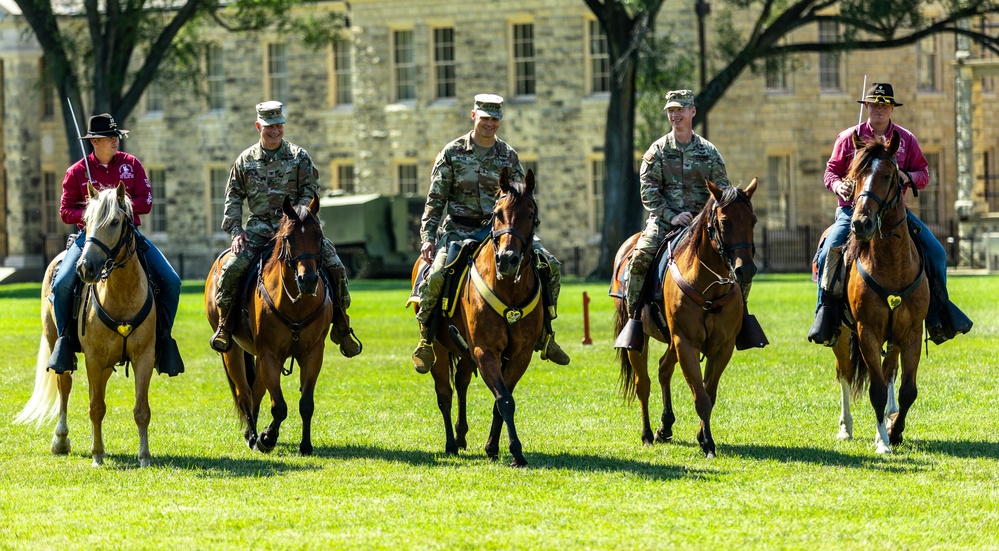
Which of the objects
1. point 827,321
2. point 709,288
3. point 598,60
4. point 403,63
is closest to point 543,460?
point 709,288

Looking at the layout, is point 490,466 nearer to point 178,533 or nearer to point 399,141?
point 178,533

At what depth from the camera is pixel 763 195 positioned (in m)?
49.2

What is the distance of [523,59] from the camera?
167 feet

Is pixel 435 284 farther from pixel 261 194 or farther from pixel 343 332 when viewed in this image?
pixel 261 194

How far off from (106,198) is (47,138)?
49360mm

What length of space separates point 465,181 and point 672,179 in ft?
5.56

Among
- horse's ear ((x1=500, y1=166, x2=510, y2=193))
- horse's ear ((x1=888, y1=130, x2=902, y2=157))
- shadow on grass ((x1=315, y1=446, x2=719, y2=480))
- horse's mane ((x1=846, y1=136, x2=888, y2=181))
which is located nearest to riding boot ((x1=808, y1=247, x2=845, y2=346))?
horse's mane ((x1=846, y1=136, x2=888, y2=181))

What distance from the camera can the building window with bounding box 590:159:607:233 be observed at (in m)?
50.1

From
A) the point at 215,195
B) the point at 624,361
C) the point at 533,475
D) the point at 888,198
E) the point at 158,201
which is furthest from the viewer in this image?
the point at 158,201

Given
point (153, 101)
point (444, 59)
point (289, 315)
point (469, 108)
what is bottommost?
point (289, 315)

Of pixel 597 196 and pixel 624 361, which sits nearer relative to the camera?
pixel 624 361

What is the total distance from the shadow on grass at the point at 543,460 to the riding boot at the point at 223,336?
114 cm

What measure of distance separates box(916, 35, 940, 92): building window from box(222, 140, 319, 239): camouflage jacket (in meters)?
40.7

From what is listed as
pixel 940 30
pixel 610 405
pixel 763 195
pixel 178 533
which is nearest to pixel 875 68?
pixel 763 195
